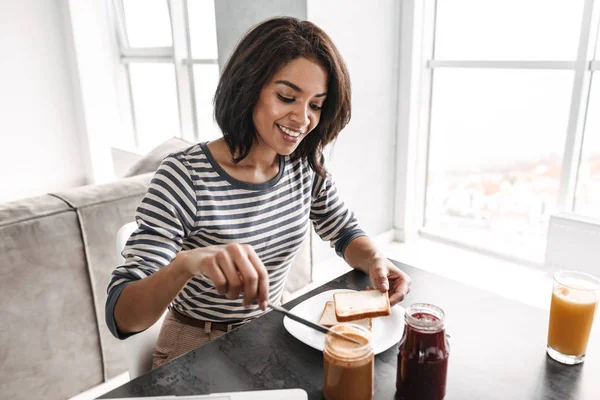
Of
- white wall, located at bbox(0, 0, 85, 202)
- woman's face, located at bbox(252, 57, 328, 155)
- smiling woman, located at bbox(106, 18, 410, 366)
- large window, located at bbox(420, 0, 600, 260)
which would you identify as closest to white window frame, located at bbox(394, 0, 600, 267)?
large window, located at bbox(420, 0, 600, 260)

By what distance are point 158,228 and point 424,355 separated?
21.4 inches

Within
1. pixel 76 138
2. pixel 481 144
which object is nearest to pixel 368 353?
pixel 481 144

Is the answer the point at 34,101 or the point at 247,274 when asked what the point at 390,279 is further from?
the point at 34,101

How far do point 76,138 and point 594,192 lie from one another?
12.2ft

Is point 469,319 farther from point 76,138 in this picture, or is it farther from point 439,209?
point 76,138

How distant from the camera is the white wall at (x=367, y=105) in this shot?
2.45m

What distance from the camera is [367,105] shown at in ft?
8.67

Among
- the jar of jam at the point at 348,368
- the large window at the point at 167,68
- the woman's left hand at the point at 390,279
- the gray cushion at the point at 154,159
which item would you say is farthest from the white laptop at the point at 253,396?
the large window at the point at 167,68

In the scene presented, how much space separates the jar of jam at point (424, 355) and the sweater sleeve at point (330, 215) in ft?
1.83

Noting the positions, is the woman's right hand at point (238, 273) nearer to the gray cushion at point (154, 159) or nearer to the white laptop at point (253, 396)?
the white laptop at point (253, 396)

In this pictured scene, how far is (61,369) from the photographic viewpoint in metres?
1.52

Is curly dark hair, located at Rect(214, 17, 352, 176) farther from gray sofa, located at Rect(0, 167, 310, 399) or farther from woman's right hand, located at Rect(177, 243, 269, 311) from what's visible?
gray sofa, located at Rect(0, 167, 310, 399)

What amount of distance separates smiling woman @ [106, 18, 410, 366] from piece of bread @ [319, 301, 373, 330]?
11 centimetres

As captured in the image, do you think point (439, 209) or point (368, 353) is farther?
point (439, 209)
